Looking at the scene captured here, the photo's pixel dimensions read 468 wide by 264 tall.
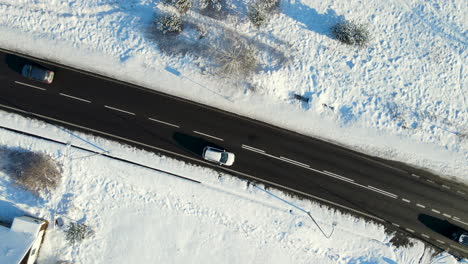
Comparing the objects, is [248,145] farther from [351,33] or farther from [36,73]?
[36,73]

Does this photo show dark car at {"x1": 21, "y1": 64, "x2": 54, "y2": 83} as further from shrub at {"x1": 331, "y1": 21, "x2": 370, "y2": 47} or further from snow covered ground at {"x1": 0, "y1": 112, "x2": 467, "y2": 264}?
shrub at {"x1": 331, "y1": 21, "x2": 370, "y2": 47}

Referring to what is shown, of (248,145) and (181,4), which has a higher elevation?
(181,4)

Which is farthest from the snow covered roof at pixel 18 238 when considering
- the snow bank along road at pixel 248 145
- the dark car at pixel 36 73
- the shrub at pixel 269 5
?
the shrub at pixel 269 5

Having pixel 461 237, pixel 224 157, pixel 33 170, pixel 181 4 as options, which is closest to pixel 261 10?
pixel 181 4

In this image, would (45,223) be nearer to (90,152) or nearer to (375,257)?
(90,152)

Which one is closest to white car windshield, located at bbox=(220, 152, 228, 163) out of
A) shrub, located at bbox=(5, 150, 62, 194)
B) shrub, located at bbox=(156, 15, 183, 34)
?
shrub, located at bbox=(156, 15, 183, 34)

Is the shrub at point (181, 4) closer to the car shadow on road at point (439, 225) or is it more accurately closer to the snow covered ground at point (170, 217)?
the snow covered ground at point (170, 217)
